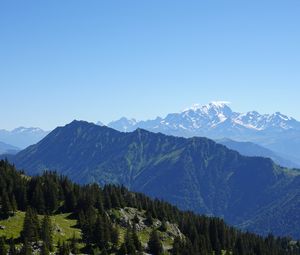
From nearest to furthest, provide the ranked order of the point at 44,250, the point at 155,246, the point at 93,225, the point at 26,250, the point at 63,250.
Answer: the point at 26,250 < the point at 44,250 < the point at 63,250 < the point at 93,225 < the point at 155,246

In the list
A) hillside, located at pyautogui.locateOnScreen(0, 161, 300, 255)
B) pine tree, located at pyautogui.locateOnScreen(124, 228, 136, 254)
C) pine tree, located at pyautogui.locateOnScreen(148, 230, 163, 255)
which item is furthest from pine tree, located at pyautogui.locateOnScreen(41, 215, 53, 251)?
pine tree, located at pyautogui.locateOnScreen(148, 230, 163, 255)

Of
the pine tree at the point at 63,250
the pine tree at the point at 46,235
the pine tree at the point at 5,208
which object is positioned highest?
the pine tree at the point at 5,208

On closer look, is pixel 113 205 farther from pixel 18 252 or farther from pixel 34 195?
pixel 18 252

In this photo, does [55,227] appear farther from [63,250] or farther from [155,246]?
[155,246]

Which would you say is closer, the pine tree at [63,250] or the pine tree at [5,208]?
the pine tree at [63,250]

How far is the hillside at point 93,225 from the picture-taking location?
116 meters

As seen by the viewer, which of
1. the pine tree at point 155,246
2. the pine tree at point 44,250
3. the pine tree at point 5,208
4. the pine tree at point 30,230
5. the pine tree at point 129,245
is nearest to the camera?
the pine tree at point 44,250

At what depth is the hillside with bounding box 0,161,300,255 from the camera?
116m

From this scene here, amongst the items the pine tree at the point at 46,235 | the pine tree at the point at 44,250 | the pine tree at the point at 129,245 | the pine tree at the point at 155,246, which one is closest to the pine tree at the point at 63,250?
the pine tree at the point at 44,250

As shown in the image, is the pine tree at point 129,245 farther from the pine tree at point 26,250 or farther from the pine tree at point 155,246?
the pine tree at point 26,250

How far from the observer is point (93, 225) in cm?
13025

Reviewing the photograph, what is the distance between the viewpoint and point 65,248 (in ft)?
361

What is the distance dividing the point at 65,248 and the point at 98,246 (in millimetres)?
15268

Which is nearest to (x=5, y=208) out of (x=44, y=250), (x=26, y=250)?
(x=44, y=250)
